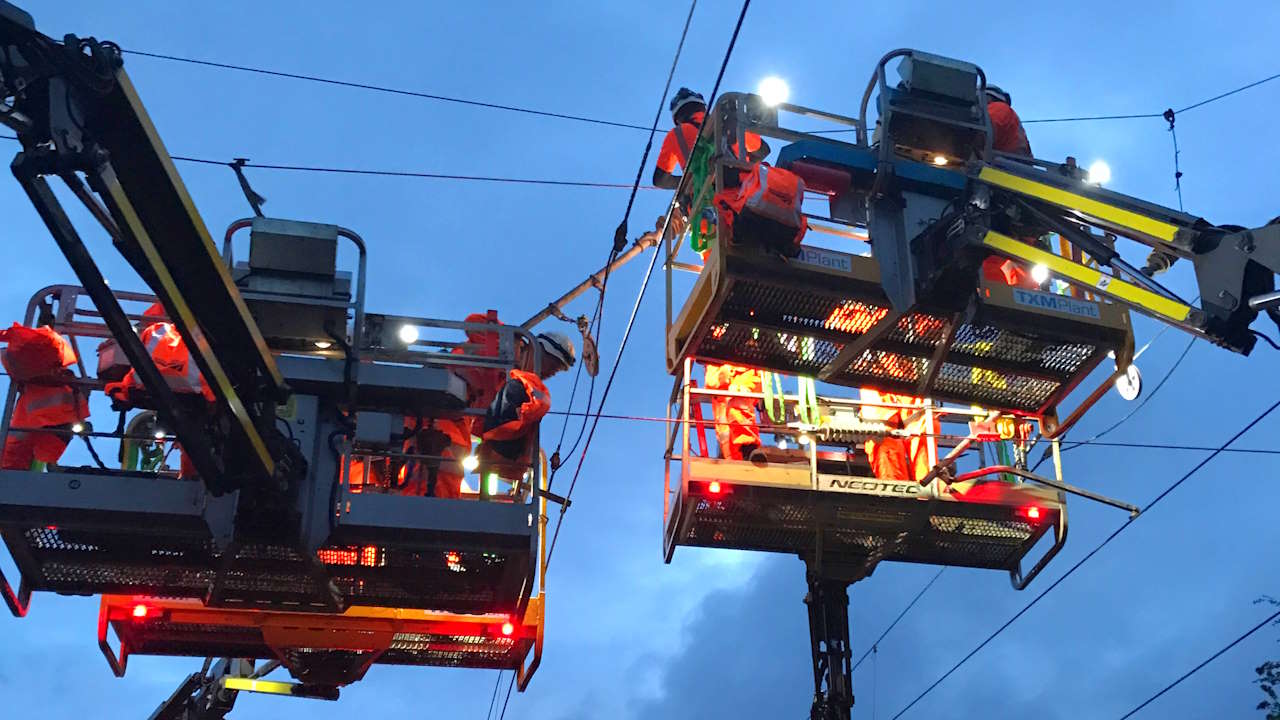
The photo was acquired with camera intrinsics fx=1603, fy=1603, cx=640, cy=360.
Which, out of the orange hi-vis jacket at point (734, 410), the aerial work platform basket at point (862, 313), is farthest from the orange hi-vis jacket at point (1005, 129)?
the orange hi-vis jacket at point (734, 410)

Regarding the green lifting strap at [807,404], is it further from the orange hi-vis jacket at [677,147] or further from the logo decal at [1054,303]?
the logo decal at [1054,303]

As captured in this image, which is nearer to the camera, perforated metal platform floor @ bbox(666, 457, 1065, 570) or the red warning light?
the red warning light

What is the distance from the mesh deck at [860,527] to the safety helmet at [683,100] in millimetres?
3812

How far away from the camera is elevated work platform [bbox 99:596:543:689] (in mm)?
14672

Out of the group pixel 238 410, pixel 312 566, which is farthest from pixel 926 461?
pixel 238 410

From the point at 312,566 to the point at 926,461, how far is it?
6785mm

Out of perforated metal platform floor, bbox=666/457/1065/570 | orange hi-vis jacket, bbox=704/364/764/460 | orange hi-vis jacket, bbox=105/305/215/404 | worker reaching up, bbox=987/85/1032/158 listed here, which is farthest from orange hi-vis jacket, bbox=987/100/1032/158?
orange hi-vis jacket, bbox=105/305/215/404

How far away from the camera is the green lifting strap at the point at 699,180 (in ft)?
42.0

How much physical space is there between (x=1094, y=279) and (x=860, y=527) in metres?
6.49

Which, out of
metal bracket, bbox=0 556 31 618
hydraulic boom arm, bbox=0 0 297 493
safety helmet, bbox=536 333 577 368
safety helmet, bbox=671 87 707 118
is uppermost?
safety helmet, bbox=671 87 707 118

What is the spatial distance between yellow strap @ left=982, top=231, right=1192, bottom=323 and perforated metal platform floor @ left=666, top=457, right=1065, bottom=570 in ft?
15.9

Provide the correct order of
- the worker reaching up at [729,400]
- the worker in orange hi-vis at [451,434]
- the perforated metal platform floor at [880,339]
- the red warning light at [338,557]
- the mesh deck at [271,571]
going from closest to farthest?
1. the perforated metal platform floor at [880,339]
2. the mesh deck at [271,571]
3. the red warning light at [338,557]
4. the worker in orange hi-vis at [451,434]
5. the worker reaching up at [729,400]

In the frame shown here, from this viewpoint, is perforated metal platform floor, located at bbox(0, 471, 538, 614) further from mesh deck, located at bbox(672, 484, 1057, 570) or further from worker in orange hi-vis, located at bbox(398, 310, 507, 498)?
mesh deck, located at bbox(672, 484, 1057, 570)

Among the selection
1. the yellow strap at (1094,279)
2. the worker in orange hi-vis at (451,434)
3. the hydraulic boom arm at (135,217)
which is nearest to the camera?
the hydraulic boom arm at (135,217)
